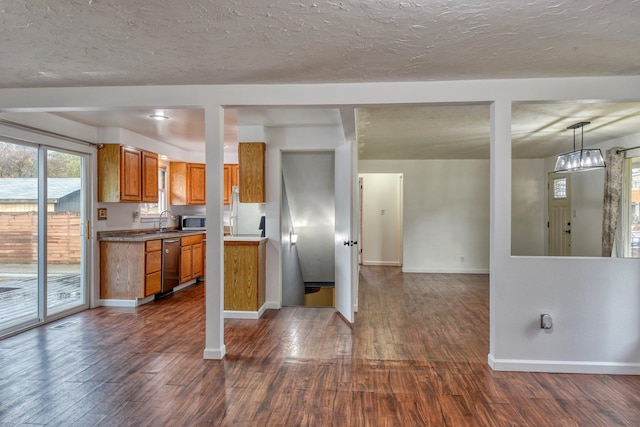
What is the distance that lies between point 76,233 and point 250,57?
3.48 m

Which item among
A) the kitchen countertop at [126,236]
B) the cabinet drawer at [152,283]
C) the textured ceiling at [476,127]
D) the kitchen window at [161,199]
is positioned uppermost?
the textured ceiling at [476,127]

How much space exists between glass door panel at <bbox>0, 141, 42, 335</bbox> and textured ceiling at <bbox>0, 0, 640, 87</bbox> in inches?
43.7

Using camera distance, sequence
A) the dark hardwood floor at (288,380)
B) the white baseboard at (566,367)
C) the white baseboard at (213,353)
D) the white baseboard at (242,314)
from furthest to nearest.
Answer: the white baseboard at (242,314), the white baseboard at (213,353), the white baseboard at (566,367), the dark hardwood floor at (288,380)

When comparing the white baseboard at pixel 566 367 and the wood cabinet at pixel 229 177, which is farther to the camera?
the wood cabinet at pixel 229 177

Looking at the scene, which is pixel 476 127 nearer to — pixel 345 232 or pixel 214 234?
pixel 345 232

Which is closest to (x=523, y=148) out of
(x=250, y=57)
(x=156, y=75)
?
(x=250, y=57)

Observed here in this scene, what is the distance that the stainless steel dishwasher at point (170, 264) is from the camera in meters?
5.06

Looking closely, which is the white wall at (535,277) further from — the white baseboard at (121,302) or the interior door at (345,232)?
the white baseboard at (121,302)

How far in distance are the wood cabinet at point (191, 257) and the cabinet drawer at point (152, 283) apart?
0.59 m

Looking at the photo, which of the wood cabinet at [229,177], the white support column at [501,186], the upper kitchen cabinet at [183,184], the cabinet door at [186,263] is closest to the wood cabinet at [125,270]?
the cabinet door at [186,263]

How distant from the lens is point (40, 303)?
154 inches

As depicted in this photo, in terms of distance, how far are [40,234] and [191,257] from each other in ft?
7.14

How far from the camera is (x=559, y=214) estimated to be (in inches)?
262

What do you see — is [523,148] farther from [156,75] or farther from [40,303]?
[40,303]
